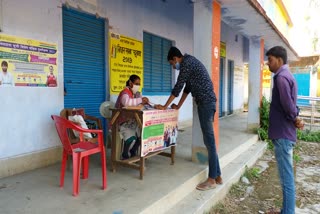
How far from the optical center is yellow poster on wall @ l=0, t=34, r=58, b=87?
3.45 m

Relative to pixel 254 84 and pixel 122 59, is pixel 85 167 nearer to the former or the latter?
pixel 122 59

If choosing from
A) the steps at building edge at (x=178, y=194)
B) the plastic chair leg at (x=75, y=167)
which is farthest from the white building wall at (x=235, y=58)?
the plastic chair leg at (x=75, y=167)

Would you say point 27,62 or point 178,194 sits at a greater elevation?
point 27,62

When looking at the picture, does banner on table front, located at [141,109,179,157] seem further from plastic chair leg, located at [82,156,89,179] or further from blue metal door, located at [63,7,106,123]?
blue metal door, located at [63,7,106,123]

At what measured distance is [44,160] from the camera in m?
3.95

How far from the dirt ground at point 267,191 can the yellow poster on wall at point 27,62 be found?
2934 mm

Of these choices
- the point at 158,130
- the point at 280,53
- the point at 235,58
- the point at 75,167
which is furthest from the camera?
the point at 235,58

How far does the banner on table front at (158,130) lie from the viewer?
342 centimetres

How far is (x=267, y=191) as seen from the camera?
14.6 ft

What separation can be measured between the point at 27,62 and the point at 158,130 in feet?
6.50

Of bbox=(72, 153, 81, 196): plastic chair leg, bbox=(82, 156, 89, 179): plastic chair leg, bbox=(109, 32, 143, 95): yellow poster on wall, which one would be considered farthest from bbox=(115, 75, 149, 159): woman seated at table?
bbox=(109, 32, 143, 95): yellow poster on wall

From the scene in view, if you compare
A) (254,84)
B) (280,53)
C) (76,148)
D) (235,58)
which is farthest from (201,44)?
(235,58)

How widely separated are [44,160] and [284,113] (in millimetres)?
3242

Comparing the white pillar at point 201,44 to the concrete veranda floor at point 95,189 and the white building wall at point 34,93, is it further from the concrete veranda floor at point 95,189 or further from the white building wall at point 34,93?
the white building wall at point 34,93
